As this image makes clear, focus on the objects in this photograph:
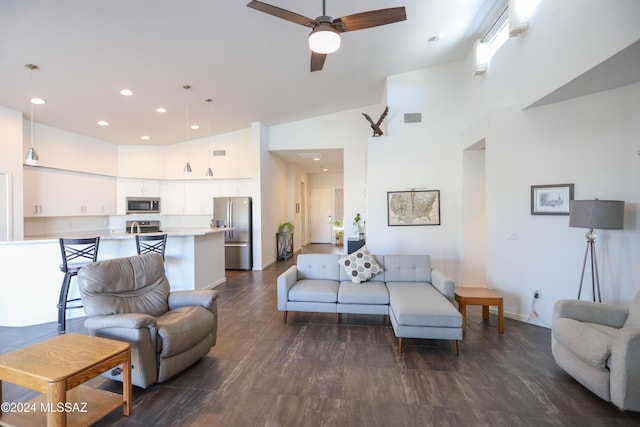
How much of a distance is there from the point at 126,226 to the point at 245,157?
3486mm

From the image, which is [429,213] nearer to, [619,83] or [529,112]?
[529,112]

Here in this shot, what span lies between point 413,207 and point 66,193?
6866mm

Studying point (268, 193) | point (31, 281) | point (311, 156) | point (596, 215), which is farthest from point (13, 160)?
point (596, 215)

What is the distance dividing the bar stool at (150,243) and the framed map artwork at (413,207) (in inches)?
147

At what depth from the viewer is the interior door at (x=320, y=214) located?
455 inches

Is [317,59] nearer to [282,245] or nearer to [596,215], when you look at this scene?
[596,215]

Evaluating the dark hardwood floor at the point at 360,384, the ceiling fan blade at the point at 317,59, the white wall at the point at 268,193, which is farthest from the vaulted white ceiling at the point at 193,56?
the dark hardwood floor at the point at 360,384

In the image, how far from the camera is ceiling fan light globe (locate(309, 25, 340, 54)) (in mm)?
2339

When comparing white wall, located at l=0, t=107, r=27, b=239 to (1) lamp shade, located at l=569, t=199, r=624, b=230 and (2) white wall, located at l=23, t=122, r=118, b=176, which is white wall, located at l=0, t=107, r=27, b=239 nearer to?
(2) white wall, located at l=23, t=122, r=118, b=176

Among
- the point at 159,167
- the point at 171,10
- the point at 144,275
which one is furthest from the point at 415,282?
the point at 159,167

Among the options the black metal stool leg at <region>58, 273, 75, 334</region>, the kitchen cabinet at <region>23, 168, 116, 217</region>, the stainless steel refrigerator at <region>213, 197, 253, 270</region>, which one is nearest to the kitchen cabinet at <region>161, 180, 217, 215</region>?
the stainless steel refrigerator at <region>213, 197, 253, 270</region>

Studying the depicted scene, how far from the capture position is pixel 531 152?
360 cm

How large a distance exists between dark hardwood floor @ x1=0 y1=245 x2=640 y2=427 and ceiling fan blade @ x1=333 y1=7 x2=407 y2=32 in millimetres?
3029

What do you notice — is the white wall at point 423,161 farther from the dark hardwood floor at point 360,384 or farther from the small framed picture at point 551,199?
the dark hardwood floor at point 360,384
